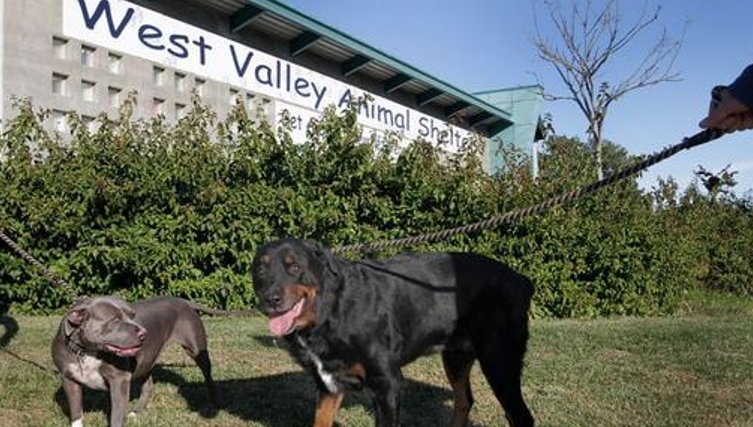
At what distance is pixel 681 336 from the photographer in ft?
30.1

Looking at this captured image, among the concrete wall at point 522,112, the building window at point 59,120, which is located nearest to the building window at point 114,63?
the building window at point 59,120

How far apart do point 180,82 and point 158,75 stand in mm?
642

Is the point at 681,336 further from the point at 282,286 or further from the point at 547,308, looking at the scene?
the point at 282,286

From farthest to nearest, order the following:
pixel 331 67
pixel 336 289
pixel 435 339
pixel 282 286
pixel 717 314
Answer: pixel 331 67
pixel 717 314
pixel 435 339
pixel 336 289
pixel 282 286

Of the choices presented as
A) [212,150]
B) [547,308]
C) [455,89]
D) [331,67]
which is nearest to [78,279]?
[212,150]

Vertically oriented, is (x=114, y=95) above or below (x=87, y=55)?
below

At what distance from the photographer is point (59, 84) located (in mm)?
12805

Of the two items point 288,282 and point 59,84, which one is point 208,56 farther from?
point 288,282

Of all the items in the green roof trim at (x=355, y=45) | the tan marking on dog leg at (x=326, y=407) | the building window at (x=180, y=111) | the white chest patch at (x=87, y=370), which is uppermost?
the green roof trim at (x=355, y=45)

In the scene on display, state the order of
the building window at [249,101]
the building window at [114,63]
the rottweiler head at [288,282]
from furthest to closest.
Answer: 1. the building window at [249,101]
2. the building window at [114,63]
3. the rottweiler head at [288,282]

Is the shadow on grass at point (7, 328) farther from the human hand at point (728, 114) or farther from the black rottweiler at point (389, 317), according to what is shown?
the human hand at point (728, 114)

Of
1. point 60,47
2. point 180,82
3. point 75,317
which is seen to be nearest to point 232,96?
point 180,82

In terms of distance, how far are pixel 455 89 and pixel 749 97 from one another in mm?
23820

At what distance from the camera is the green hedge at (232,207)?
10664 mm
